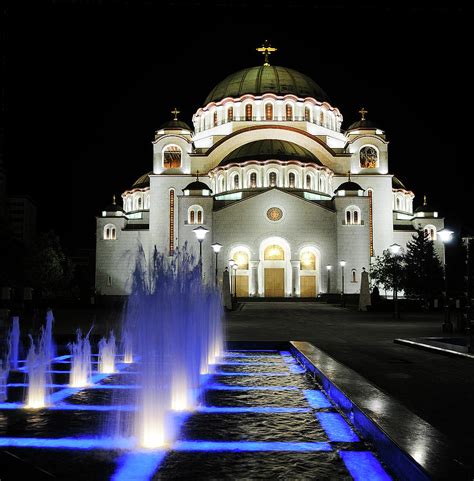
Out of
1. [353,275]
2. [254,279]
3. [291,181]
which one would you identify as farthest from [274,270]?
[291,181]

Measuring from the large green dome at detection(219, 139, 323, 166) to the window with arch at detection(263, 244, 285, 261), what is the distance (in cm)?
704

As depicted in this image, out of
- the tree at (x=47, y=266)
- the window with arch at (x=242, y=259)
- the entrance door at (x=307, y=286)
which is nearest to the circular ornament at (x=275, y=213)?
the window with arch at (x=242, y=259)

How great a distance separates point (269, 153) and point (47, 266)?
20.3 meters

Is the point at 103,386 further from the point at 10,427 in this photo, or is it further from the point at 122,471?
the point at 122,471

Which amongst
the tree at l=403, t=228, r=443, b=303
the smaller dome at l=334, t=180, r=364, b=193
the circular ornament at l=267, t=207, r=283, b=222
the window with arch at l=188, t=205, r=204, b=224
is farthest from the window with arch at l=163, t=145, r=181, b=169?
the tree at l=403, t=228, r=443, b=303

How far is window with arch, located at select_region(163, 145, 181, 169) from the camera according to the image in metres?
51.6

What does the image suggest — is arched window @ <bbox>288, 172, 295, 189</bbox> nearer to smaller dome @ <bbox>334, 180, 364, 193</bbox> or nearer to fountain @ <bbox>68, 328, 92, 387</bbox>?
smaller dome @ <bbox>334, 180, 364, 193</bbox>

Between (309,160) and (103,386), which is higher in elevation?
(309,160)

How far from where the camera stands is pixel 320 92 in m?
55.9

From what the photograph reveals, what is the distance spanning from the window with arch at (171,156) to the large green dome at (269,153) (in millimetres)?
5135

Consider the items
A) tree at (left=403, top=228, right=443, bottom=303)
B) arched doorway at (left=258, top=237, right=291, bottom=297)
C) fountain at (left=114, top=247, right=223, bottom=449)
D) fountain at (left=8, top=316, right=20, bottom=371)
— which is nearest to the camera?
fountain at (left=114, top=247, right=223, bottom=449)

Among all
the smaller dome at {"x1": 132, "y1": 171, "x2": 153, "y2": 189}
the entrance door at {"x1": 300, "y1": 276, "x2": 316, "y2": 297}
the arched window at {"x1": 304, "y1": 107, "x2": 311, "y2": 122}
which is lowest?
the entrance door at {"x1": 300, "y1": 276, "x2": 316, "y2": 297}

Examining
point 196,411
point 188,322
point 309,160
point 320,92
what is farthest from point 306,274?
point 196,411

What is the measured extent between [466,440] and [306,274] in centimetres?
4036
